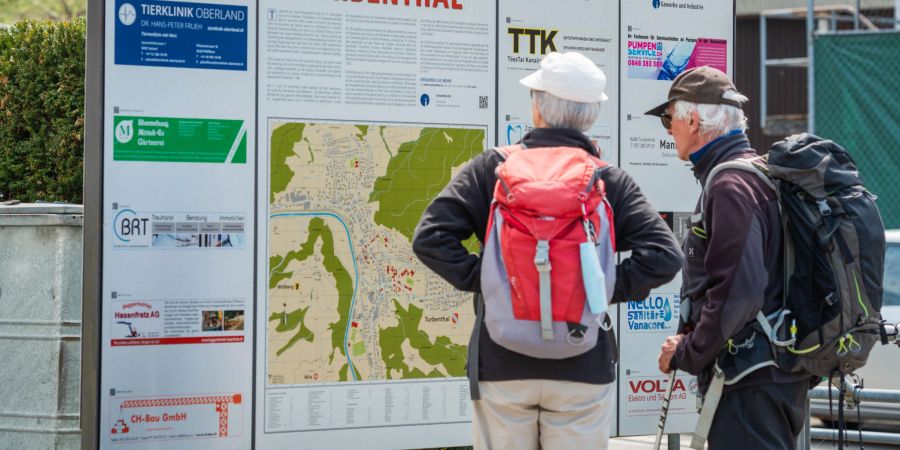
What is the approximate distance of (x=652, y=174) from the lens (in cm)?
564

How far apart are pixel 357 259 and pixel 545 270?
6.91ft

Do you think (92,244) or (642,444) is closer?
(92,244)

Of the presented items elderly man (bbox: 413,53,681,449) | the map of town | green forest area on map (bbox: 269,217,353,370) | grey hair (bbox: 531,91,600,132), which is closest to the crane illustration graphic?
the map of town

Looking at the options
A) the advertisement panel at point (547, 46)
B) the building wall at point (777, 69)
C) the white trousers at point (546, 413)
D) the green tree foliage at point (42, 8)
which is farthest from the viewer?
the green tree foliage at point (42, 8)

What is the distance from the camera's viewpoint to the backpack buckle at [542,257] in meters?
3.06

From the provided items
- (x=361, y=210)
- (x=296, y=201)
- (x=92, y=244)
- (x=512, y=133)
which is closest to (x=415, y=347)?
(x=361, y=210)

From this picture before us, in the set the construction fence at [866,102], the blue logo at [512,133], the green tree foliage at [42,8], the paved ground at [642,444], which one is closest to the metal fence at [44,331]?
the blue logo at [512,133]

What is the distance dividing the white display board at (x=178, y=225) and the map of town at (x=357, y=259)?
176 millimetres

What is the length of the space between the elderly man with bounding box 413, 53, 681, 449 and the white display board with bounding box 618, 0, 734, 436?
2209 millimetres

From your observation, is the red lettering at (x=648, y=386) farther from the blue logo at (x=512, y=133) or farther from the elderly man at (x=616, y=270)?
the elderly man at (x=616, y=270)

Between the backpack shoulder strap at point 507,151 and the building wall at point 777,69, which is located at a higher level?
the building wall at point 777,69

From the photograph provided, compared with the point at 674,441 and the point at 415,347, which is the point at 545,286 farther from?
the point at 674,441

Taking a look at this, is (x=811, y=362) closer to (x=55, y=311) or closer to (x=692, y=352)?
(x=692, y=352)

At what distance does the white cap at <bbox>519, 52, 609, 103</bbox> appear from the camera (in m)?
3.32
